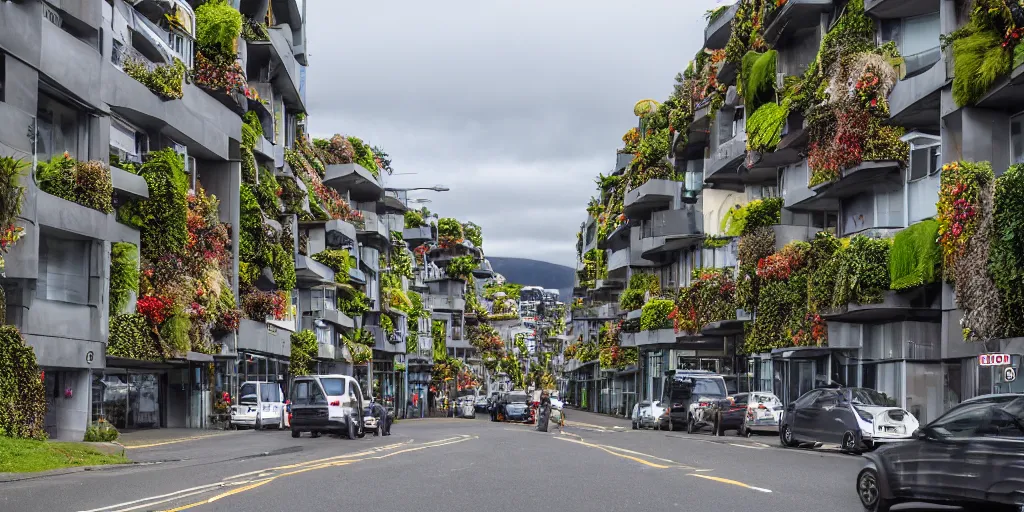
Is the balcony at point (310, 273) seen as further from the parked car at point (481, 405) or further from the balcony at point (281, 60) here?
the parked car at point (481, 405)

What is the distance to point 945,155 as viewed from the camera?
31.5 metres

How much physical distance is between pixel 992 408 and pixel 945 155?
20821mm

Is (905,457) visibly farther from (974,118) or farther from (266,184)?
(266,184)

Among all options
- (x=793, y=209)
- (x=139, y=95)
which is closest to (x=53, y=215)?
(x=139, y=95)

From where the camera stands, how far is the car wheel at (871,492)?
41.3 feet

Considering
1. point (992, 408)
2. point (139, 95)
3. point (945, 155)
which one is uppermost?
point (139, 95)

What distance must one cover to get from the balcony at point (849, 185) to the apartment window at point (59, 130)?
22406mm

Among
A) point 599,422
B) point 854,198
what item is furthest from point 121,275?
point 599,422

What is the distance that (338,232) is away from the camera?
68.0 m

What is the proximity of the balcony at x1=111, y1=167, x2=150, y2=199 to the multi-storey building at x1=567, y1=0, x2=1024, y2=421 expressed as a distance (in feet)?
67.0

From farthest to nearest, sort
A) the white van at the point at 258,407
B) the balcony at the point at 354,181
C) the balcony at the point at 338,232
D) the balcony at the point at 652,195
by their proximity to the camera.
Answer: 1. the balcony at the point at 354,181
2. the balcony at the point at 652,195
3. the balcony at the point at 338,232
4. the white van at the point at 258,407

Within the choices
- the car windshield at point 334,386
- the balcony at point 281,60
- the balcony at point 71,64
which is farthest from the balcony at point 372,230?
the balcony at point 71,64

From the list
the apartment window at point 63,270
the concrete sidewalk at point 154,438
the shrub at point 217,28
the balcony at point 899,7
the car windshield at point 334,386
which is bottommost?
the concrete sidewalk at point 154,438

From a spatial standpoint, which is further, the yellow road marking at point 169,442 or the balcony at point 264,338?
the balcony at point 264,338
